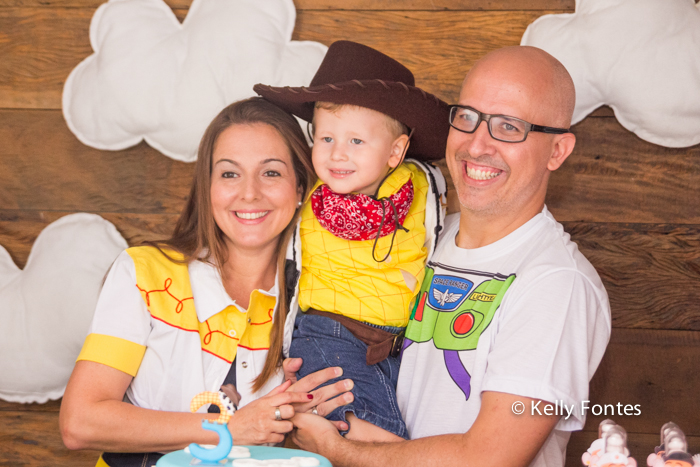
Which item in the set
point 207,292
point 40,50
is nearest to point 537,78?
point 207,292

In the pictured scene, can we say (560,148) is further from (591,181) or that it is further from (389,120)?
(591,181)

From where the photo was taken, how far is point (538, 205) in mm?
1817

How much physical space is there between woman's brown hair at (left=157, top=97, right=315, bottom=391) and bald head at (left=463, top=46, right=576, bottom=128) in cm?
61

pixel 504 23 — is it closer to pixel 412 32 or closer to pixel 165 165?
pixel 412 32

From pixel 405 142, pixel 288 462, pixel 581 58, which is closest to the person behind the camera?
pixel 288 462

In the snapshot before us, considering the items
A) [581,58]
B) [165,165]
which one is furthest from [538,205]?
[165,165]

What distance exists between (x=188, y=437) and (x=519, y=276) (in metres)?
0.98

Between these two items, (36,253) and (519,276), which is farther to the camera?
(36,253)

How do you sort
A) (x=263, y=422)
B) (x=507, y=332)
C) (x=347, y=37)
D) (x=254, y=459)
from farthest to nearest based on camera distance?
(x=347, y=37)
(x=263, y=422)
(x=507, y=332)
(x=254, y=459)

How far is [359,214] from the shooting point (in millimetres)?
1831

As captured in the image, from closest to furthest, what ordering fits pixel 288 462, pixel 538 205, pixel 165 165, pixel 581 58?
1. pixel 288 462
2. pixel 538 205
3. pixel 581 58
4. pixel 165 165

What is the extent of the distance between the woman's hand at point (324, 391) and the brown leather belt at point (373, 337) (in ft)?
0.36

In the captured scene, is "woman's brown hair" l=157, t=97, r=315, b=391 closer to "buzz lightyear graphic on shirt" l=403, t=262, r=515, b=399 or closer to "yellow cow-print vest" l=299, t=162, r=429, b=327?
"yellow cow-print vest" l=299, t=162, r=429, b=327

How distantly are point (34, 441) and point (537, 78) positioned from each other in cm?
240
